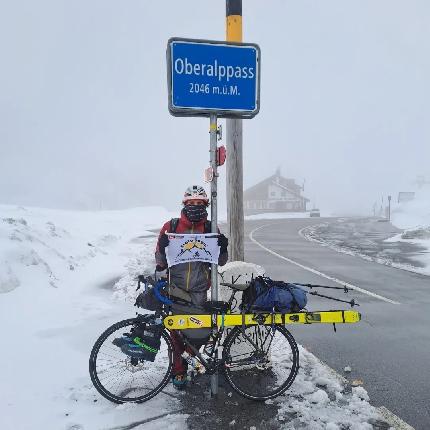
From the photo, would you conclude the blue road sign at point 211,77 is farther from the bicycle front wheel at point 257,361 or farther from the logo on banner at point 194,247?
the bicycle front wheel at point 257,361

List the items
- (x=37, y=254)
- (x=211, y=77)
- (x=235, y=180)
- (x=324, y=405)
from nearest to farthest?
(x=211, y=77)
(x=324, y=405)
(x=235, y=180)
(x=37, y=254)

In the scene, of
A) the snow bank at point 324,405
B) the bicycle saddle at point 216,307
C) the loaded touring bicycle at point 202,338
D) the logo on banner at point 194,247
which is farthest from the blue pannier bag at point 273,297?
the snow bank at point 324,405

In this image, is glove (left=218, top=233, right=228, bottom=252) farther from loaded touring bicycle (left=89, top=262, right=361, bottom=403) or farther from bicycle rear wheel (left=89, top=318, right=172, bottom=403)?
bicycle rear wheel (left=89, top=318, right=172, bottom=403)

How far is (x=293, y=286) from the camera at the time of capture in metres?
4.16

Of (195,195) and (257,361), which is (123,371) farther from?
(195,195)

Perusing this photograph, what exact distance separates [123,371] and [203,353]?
3.02 ft

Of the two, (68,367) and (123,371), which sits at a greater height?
(123,371)

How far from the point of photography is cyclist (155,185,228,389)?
4133mm

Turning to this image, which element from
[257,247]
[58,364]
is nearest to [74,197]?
[257,247]

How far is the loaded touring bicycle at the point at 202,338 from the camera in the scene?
4.03 metres

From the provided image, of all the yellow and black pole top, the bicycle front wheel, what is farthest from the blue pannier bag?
the yellow and black pole top

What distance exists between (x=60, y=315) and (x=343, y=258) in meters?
11.5

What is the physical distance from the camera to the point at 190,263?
4.20 metres

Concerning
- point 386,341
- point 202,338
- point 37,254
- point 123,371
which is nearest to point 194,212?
point 202,338
